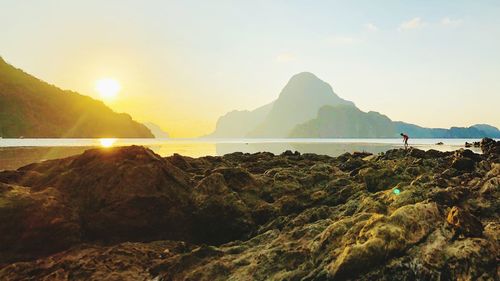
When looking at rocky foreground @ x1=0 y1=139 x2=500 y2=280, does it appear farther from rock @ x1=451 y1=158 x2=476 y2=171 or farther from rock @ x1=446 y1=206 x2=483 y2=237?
rock @ x1=451 y1=158 x2=476 y2=171

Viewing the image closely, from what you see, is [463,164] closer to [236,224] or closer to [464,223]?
[464,223]

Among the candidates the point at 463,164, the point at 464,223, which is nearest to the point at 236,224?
the point at 464,223

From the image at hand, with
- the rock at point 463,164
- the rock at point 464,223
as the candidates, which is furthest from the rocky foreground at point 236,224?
the rock at point 463,164

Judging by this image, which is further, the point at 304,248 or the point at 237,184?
the point at 237,184

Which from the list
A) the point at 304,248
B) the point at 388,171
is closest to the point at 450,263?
the point at 304,248

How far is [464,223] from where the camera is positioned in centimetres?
773

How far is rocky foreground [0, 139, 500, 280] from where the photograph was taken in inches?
292

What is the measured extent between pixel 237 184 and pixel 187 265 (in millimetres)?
5770

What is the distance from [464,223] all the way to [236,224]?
693 cm

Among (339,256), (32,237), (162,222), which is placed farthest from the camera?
(162,222)

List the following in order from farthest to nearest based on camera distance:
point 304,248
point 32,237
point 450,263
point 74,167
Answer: point 74,167 → point 32,237 → point 304,248 → point 450,263

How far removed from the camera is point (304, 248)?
8758 millimetres

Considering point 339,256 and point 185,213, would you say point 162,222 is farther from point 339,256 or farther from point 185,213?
point 339,256

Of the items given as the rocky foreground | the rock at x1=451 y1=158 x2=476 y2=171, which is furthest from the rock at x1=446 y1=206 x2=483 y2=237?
the rock at x1=451 y1=158 x2=476 y2=171
